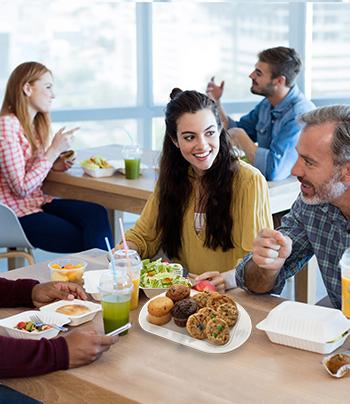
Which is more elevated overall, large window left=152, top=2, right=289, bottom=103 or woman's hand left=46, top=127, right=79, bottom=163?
large window left=152, top=2, right=289, bottom=103

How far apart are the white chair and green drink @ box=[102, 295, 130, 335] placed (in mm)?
1657

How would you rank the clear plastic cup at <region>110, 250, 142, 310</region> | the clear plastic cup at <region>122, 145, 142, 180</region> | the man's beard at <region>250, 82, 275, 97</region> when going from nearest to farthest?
the clear plastic cup at <region>110, 250, 142, 310</region> < the clear plastic cup at <region>122, 145, 142, 180</region> < the man's beard at <region>250, 82, 275, 97</region>

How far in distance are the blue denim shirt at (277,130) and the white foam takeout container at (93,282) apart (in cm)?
156

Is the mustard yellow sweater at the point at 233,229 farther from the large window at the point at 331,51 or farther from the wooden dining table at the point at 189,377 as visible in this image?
the large window at the point at 331,51

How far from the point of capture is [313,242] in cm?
222

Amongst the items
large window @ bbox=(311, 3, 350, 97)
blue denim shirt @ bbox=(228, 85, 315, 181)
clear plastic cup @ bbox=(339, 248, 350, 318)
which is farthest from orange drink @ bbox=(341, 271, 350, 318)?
large window @ bbox=(311, 3, 350, 97)

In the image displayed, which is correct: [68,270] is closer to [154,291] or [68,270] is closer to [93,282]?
[93,282]

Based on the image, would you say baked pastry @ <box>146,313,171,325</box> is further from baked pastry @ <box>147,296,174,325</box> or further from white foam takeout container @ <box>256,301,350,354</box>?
white foam takeout container @ <box>256,301,350,354</box>

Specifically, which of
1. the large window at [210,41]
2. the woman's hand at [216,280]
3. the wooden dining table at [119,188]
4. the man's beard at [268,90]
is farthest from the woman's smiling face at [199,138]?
the large window at [210,41]

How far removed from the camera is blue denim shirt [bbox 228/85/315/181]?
365cm

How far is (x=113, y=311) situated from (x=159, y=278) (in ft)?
0.99

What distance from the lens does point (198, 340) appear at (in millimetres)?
1789

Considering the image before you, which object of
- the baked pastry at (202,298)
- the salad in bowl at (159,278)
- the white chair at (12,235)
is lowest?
the white chair at (12,235)

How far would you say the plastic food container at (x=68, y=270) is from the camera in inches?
85.4
